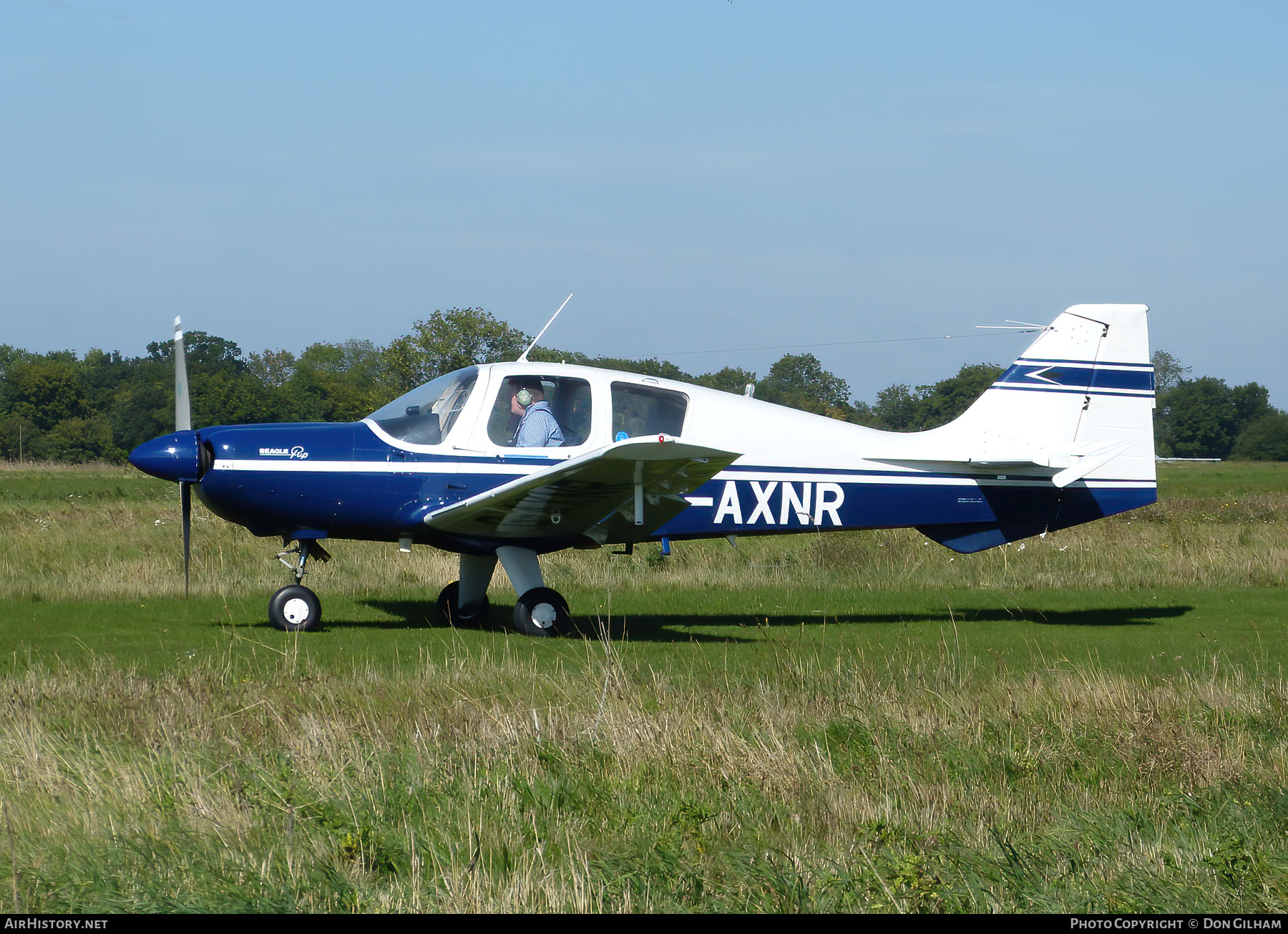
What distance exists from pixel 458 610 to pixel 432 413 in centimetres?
190

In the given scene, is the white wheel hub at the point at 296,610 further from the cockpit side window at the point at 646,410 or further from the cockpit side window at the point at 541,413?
the cockpit side window at the point at 646,410

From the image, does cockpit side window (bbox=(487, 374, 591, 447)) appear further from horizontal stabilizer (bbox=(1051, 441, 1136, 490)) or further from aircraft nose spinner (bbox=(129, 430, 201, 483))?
horizontal stabilizer (bbox=(1051, 441, 1136, 490))

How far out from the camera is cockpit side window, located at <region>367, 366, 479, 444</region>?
933 centimetres

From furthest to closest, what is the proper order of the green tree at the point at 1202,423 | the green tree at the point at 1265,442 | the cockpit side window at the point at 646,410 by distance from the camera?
the green tree at the point at 1202,423, the green tree at the point at 1265,442, the cockpit side window at the point at 646,410

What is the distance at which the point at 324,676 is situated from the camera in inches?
257

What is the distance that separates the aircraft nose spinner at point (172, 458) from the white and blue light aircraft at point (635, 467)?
1 cm

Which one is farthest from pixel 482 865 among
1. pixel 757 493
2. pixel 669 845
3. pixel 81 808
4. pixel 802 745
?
pixel 757 493

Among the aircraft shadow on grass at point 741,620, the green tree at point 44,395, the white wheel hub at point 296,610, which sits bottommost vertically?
the aircraft shadow on grass at point 741,620

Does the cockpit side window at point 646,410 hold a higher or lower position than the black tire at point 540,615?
higher

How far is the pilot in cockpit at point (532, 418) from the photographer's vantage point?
936 centimetres

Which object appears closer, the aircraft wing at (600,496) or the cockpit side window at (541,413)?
the aircraft wing at (600,496)

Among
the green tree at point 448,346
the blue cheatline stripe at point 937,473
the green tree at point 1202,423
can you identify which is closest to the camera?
the blue cheatline stripe at point 937,473

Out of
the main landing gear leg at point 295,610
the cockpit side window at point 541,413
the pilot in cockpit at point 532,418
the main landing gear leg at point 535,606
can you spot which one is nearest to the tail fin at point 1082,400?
the cockpit side window at point 541,413

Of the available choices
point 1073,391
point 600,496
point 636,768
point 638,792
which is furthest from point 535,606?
point 1073,391
